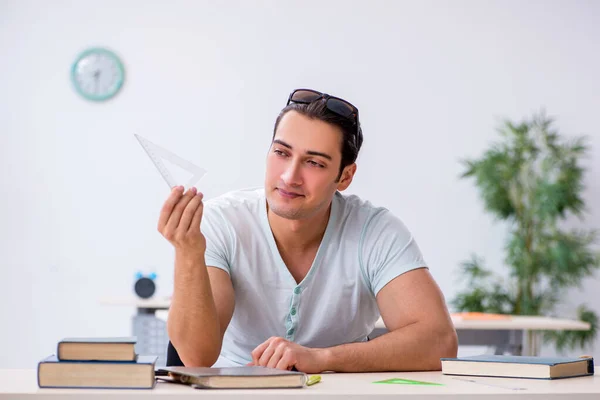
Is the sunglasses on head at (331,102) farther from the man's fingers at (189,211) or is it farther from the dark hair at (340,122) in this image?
the man's fingers at (189,211)

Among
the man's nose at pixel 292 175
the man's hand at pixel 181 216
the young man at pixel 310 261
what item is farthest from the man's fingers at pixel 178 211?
the man's nose at pixel 292 175

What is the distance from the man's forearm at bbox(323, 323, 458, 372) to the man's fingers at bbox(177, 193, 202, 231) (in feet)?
1.17

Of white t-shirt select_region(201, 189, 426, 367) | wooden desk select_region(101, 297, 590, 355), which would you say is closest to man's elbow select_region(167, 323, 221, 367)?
white t-shirt select_region(201, 189, 426, 367)

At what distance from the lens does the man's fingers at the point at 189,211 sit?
1436mm

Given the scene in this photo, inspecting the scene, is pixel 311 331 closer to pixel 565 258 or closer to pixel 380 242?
pixel 380 242

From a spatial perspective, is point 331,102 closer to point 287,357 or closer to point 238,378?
point 287,357

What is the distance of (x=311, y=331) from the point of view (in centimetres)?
181

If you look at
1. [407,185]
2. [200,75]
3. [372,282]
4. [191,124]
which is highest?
[200,75]

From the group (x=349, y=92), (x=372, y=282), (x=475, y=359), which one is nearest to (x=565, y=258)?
(x=349, y=92)

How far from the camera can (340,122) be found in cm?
181

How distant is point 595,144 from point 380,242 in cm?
395

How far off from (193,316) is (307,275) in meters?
0.33

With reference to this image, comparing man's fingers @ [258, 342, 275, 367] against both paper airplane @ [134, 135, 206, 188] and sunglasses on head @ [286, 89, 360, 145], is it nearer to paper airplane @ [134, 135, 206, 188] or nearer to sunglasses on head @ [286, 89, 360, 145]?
paper airplane @ [134, 135, 206, 188]

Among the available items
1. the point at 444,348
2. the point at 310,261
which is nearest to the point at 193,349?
the point at 310,261
